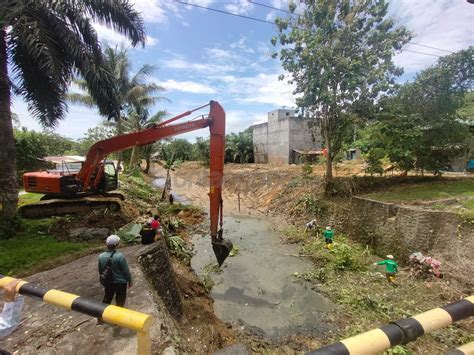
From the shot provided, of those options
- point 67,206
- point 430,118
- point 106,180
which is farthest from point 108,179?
point 430,118

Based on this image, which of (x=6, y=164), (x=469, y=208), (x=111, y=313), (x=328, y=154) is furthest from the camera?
(x=328, y=154)

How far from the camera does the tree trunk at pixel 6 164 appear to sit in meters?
7.89

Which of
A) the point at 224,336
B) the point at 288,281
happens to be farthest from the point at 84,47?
the point at 288,281

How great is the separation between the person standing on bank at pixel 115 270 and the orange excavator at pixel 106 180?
315cm

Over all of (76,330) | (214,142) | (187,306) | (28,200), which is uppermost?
(214,142)

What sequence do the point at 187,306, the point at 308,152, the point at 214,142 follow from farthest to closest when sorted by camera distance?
1. the point at 308,152
2. the point at 214,142
3. the point at 187,306

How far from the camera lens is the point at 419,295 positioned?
291 inches

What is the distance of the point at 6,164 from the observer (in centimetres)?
809

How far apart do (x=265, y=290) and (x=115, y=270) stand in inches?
210

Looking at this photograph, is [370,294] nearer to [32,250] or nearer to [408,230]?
[408,230]

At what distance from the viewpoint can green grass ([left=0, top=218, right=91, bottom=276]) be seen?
21.7 ft

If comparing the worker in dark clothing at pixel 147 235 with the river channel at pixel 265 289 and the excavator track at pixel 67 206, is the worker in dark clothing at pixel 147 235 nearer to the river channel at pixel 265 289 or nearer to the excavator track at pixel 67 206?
the river channel at pixel 265 289

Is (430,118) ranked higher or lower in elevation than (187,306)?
higher

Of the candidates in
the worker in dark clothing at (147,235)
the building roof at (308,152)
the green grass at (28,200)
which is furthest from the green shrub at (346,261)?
the building roof at (308,152)
